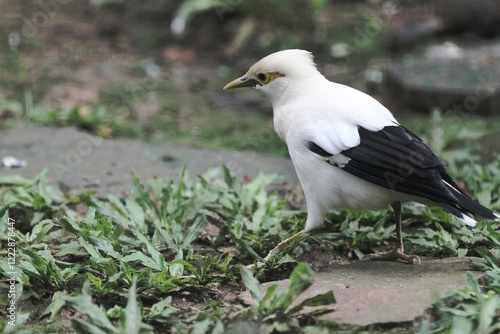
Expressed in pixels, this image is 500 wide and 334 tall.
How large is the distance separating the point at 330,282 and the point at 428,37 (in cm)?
722

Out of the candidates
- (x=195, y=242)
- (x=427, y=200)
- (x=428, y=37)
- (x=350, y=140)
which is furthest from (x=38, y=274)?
(x=428, y=37)

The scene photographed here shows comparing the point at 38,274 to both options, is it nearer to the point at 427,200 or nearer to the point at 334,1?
the point at 427,200

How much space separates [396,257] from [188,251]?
1.24 metres

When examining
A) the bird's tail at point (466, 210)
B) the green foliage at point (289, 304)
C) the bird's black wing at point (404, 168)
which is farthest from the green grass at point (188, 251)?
the bird's black wing at point (404, 168)

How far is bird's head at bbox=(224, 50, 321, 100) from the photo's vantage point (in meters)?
3.95

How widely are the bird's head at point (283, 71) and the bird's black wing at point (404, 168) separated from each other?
2.08 ft

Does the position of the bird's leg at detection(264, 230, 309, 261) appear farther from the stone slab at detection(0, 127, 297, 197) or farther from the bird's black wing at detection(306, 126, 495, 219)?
the stone slab at detection(0, 127, 297, 197)

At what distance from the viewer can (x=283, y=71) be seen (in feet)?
13.0

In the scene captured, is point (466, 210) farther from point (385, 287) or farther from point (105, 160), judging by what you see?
point (105, 160)

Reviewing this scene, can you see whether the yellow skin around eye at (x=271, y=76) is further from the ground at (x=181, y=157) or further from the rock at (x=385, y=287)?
the rock at (x=385, y=287)

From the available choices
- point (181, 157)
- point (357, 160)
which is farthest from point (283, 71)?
point (181, 157)

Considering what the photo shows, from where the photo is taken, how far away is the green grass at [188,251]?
289 cm

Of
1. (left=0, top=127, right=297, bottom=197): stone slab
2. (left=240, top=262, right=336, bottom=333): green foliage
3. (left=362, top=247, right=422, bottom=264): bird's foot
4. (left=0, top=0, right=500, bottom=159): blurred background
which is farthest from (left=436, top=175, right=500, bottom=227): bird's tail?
(left=0, top=0, right=500, bottom=159): blurred background

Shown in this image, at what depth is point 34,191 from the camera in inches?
177
